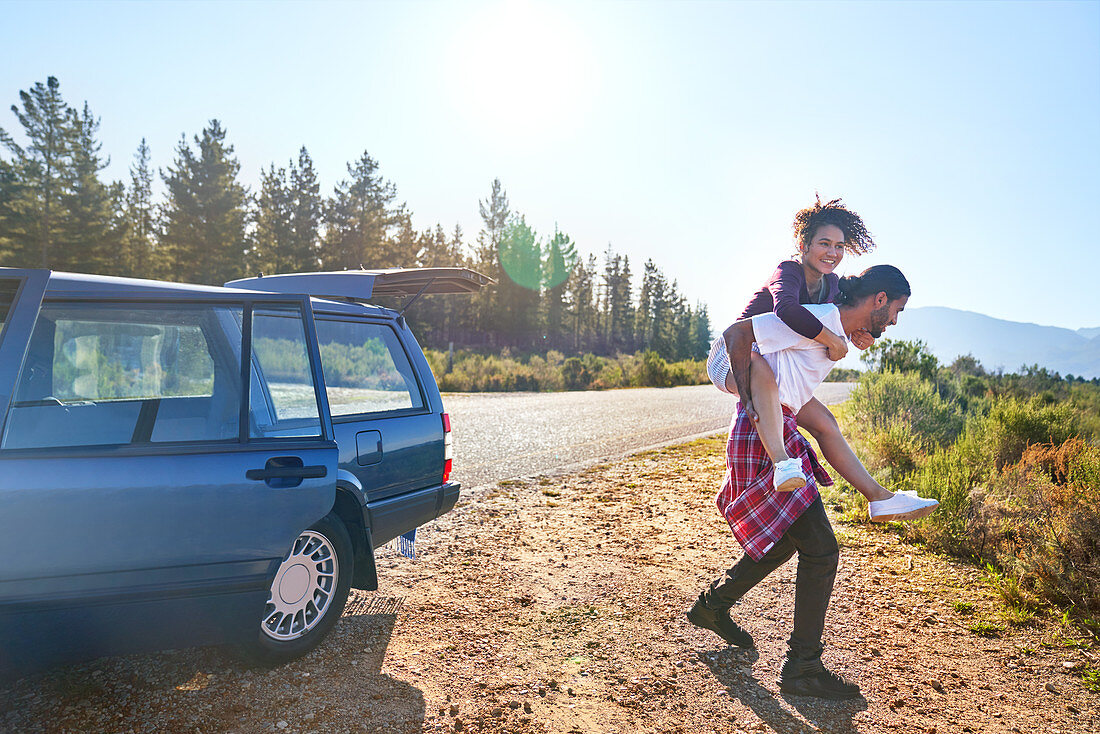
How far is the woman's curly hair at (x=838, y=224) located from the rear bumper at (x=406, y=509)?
102 inches

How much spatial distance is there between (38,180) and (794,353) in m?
39.4

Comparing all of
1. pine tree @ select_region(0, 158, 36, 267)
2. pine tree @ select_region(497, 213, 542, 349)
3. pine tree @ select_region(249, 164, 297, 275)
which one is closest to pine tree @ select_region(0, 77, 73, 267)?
pine tree @ select_region(0, 158, 36, 267)

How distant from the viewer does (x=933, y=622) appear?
392 centimetres

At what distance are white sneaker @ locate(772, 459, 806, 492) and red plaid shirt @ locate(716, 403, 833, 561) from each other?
0.20m

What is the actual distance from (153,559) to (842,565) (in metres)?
4.47

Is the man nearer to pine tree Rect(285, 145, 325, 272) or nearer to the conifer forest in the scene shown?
the conifer forest

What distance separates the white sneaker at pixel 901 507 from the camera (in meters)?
3.04

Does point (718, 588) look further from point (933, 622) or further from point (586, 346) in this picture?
point (586, 346)

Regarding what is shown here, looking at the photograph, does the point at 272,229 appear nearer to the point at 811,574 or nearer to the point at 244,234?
the point at 244,234

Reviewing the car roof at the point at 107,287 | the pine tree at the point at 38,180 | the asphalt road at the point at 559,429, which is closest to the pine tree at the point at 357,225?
the pine tree at the point at 38,180

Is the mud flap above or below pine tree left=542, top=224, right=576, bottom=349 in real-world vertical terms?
below

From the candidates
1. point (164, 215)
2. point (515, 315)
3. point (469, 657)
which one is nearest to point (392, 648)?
point (469, 657)

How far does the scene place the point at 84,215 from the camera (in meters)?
Answer: 32.7

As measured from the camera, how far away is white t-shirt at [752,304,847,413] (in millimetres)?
2990
